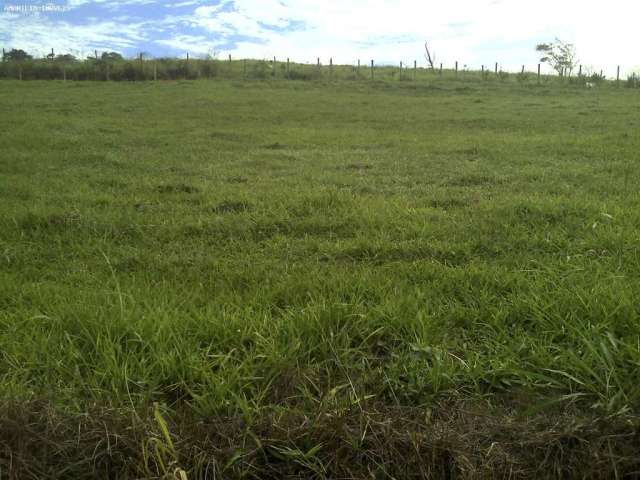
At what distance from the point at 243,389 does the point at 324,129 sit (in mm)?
12600

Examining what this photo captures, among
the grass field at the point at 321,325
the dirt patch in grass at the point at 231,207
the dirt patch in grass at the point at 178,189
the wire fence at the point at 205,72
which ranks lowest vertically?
the grass field at the point at 321,325

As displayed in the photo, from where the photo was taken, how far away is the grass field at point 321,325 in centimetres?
177

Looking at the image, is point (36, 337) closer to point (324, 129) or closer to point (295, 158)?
point (295, 158)

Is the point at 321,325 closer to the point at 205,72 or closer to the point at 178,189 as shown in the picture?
the point at 178,189

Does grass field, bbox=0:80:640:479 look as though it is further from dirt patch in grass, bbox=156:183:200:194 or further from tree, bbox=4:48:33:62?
tree, bbox=4:48:33:62

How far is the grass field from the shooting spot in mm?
1766

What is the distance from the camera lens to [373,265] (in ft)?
12.0

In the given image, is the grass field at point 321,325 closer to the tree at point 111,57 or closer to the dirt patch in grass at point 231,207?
the dirt patch in grass at point 231,207

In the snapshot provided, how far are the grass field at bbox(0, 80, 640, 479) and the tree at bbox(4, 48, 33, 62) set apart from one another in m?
Answer: 31.6

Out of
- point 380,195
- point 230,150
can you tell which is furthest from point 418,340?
point 230,150

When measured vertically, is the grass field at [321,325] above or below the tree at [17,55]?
below

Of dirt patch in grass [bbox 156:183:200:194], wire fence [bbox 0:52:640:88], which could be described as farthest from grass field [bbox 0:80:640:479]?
wire fence [bbox 0:52:640:88]

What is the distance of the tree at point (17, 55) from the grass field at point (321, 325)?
31.6m

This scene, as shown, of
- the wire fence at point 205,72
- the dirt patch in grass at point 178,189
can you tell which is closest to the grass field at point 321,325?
the dirt patch in grass at point 178,189
